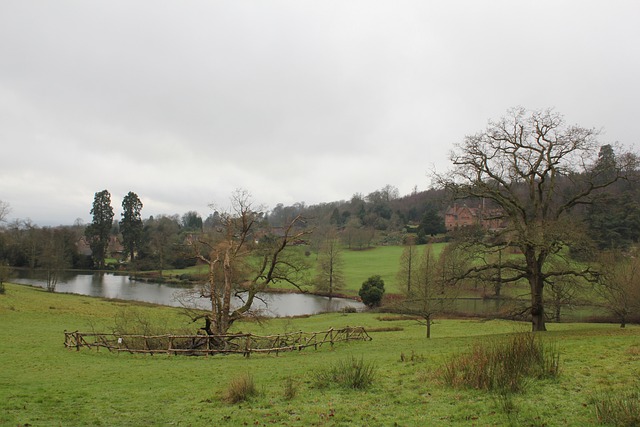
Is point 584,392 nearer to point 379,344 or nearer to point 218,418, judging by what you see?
point 218,418

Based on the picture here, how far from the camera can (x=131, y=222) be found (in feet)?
300

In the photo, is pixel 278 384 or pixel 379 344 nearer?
pixel 278 384

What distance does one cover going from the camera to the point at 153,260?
297 feet

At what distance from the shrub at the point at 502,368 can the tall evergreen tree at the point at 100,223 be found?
91362mm

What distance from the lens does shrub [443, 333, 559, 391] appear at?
10.2 metres

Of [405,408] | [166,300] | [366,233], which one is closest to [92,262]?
[166,300]

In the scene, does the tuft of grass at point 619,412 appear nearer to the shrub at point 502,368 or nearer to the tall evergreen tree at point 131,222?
the shrub at point 502,368

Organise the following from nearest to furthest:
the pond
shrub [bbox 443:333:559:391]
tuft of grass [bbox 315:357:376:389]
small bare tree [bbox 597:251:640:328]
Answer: shrub [bbox 443:333:559:391] < tuft of grass [bbox 315:357:376:389] < small bare tree [bbox 597:251:640:328] < the pond

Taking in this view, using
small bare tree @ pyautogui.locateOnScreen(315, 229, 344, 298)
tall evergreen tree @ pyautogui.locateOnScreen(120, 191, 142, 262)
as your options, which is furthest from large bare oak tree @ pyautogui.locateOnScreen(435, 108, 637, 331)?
tall evergreen tree @ pyautogui.locateOnScreen(120, 191, 142, 262)

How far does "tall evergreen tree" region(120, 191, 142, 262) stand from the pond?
13.3 metres

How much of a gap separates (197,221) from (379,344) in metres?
125

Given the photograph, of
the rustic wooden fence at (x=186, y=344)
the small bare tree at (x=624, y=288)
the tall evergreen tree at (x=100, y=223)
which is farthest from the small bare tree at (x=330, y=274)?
the tall evergreen tree at (x=100, y=223)

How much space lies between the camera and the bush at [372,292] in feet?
170

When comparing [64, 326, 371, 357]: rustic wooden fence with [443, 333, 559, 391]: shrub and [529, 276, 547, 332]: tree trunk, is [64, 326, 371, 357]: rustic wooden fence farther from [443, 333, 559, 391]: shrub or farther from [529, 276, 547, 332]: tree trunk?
[443, 333, 559, 391]: shrub
